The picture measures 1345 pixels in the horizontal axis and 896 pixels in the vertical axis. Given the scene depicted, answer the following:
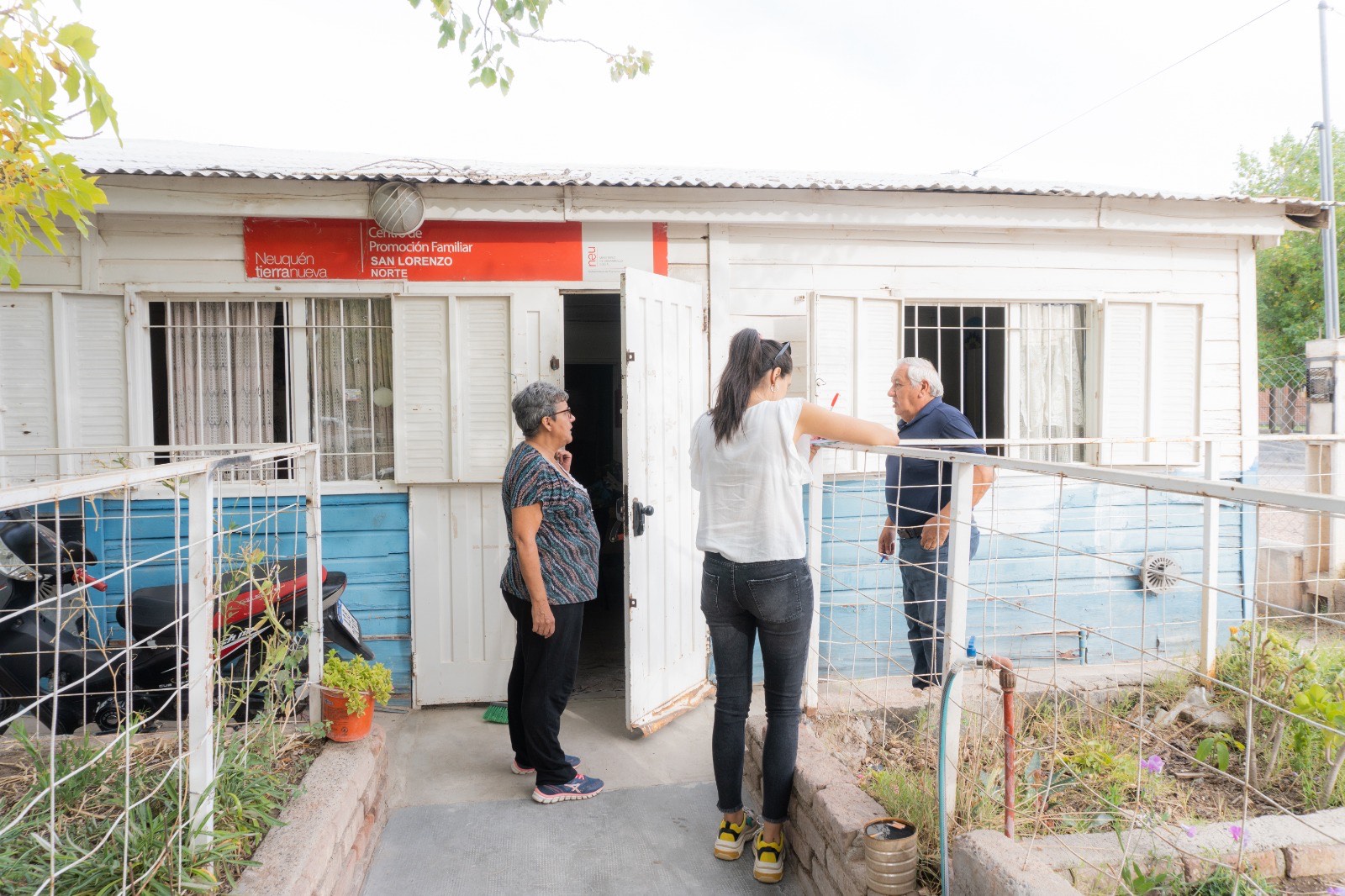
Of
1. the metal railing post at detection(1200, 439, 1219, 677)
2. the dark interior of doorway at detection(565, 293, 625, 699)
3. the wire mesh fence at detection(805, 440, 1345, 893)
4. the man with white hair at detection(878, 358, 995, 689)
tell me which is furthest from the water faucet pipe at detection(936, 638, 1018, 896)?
the dark interior of doorway at detection(565, 293, 625, 699)

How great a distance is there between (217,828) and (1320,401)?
27.2 ft

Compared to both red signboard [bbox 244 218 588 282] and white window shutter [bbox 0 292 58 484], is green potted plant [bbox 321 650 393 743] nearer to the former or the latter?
red signboard [bbox 244 218 588 282]

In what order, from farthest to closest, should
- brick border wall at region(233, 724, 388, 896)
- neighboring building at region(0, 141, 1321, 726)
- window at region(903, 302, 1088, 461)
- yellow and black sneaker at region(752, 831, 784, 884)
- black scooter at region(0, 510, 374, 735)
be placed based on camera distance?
window at region(903, 302, 1088, 461) → neighboring building at region(0, 141, 1321, 726) → black scooter at region(0, 510, 374, 735) → yellow and black sneaker at region(752, 831, 784, 884) → brick border wall at region(233, 724, 388, 896)

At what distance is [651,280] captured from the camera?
4469 millimetres

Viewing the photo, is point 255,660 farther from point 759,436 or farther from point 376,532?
point 759,436

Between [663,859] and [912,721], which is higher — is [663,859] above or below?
below

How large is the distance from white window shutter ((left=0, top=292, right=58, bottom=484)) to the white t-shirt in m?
3.90

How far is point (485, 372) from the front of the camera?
491 cm

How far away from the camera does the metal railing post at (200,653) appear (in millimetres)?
2223

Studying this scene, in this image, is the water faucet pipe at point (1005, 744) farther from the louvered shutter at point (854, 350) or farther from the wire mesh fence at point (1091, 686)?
the louvered shutter at point (854, 350)

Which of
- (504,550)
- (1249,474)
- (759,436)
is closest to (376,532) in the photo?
(504,550)

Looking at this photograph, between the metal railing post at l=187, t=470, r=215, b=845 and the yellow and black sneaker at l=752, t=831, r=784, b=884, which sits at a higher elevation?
the metal railing post at l=187, t=470, r=215, b=845

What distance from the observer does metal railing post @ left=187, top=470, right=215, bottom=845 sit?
7.29ft

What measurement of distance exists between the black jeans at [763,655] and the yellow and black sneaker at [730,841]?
86mm
